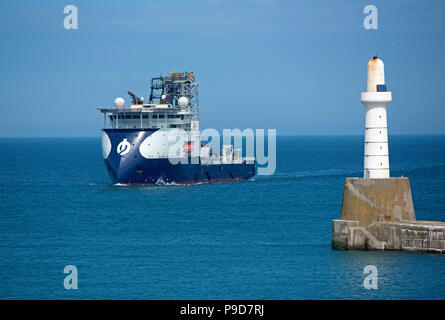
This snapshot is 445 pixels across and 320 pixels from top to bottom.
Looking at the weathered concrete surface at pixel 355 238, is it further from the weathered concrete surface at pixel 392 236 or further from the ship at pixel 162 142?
the ship at pixel 162 142

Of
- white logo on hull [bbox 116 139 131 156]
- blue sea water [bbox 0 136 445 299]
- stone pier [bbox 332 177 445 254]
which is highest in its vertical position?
white logo on hull [bbox 116 139 131 156]

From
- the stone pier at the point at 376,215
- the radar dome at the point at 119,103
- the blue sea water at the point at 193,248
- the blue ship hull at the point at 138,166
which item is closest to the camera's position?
the blue sea water at the point at 193,248

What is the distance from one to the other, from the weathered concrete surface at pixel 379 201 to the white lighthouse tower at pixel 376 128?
70 centimetres

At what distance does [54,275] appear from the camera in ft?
108

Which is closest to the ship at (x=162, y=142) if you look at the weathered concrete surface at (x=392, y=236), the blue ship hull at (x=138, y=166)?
the blue ship hull at (x=138, y=166)

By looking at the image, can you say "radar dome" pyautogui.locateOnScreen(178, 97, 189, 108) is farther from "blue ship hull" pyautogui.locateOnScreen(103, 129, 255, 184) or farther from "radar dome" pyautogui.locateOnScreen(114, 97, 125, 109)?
"radar dome" pyautogui.locateOnScreen(114, 97, 125, 109)

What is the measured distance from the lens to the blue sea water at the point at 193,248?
30500 millimetres

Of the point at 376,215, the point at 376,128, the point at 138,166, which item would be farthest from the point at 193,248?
the point at 138,166

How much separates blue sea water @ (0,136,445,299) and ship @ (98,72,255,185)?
1688mm

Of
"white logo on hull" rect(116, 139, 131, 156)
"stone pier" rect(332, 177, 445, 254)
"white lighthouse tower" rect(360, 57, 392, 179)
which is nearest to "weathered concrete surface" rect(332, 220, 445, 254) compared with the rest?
"stone pier" rect(332, 177, 445, 254)

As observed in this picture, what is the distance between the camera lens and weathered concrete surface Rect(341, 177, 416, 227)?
114ft

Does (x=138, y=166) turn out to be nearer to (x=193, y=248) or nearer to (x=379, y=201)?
(x=193, y=248)

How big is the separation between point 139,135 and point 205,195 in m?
6.95
